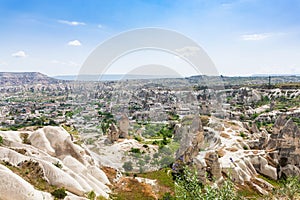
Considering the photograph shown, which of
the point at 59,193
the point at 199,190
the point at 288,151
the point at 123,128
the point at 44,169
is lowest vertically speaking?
the point at 288,151

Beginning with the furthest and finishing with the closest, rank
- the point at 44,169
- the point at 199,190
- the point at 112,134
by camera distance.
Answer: the point at 112,134, the point at 44,169, the point at 199,190

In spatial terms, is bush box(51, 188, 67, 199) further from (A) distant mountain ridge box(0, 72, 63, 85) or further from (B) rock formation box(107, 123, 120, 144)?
(A) distant mountain ridge box(0, 72, 63, 85)

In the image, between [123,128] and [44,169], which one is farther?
[123,128]

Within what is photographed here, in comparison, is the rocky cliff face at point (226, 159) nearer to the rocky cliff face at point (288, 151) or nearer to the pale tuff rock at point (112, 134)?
the rocky cliff face at point (288, 151)

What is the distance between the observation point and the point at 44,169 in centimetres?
1001

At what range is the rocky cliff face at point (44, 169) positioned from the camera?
775 cm

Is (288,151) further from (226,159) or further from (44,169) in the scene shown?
(44,169)

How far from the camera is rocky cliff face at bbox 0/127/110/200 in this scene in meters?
7.75

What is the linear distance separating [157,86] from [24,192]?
114 feet

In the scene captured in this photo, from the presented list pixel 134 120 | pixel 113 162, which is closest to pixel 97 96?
pixel 134 120

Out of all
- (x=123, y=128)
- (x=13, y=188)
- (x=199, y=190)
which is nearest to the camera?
(x=199, y=190)

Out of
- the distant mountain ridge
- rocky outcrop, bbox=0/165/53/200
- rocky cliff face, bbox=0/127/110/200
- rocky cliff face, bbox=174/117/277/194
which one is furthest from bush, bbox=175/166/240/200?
the distant mountain ridge

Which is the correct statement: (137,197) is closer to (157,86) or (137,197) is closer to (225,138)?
(225,138)

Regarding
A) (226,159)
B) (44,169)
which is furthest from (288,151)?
(44,169)
